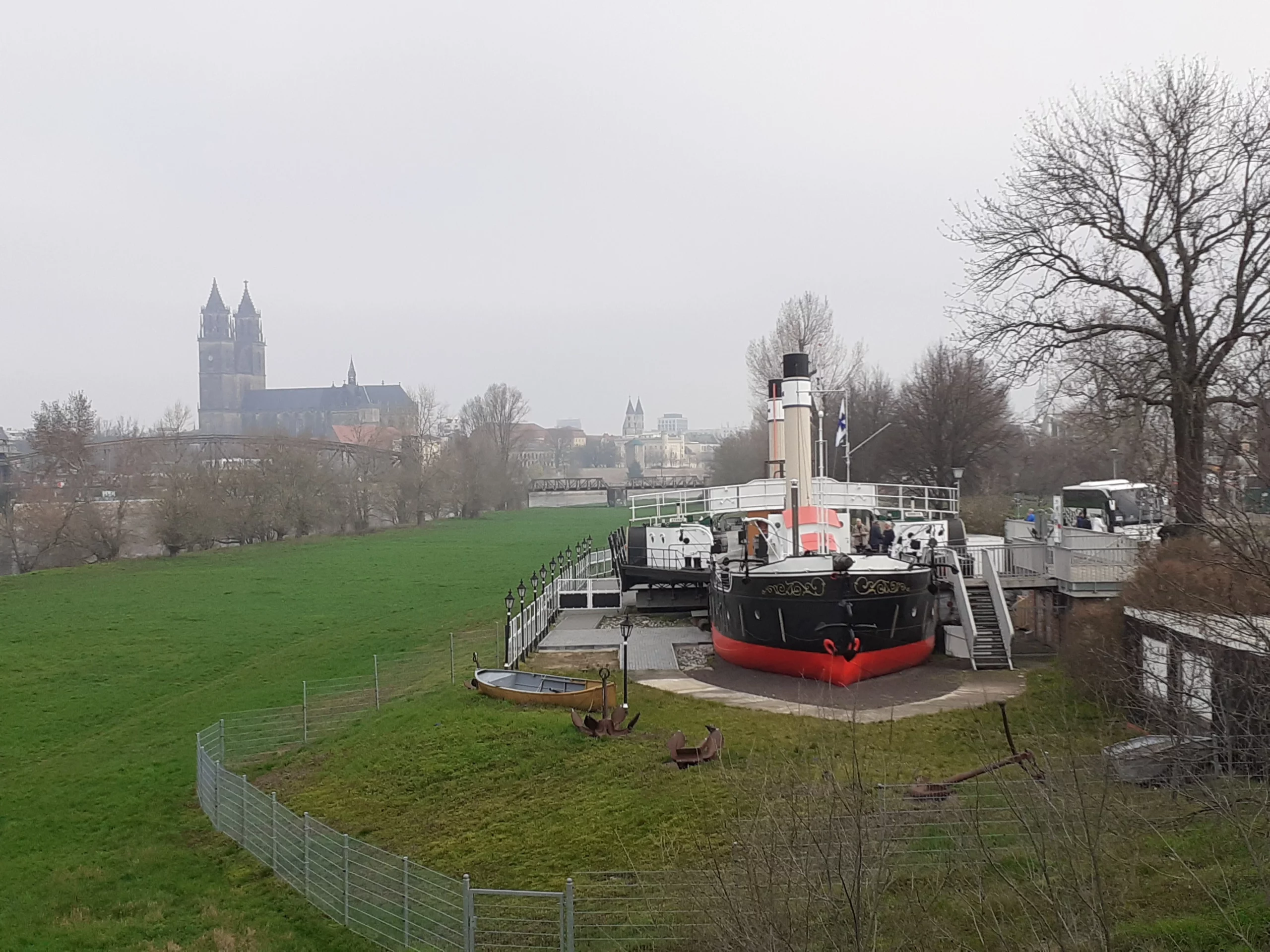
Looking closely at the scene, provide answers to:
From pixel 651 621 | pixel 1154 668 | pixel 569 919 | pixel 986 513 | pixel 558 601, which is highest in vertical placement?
pixel 986 513

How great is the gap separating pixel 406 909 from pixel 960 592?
16.0 metres

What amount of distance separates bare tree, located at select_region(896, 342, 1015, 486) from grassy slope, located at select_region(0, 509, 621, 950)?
2186 cm

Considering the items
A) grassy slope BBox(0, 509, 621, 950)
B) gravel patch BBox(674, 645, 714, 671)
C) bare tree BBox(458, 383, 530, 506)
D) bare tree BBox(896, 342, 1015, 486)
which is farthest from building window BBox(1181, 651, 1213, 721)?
bare tree BBox(458, 383, 530, 506)

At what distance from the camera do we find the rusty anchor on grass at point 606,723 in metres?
15.2

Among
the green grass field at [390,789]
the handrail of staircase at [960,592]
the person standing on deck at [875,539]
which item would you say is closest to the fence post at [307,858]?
the green grass field at [390,789]

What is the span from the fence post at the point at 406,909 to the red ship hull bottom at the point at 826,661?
33.4 ft

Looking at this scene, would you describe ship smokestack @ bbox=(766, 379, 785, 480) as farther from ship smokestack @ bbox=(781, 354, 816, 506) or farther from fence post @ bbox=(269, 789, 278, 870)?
fence post @ bbox=(269, 789, 278, 870)

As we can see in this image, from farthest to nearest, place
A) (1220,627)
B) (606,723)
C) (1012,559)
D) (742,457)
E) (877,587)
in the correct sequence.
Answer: (742,457), (1012,559), (877,587), (606,723), (1220,627)

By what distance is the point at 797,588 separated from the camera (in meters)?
20.0

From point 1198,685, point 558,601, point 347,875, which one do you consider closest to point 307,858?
point 347,875

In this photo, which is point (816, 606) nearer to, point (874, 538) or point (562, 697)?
point (562, 697)

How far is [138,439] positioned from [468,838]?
263ft

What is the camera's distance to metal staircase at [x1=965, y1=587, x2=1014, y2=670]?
850 inches

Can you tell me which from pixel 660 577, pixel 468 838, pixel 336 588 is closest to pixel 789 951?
pixel 468 838
